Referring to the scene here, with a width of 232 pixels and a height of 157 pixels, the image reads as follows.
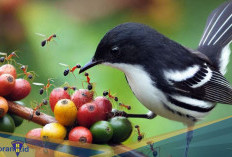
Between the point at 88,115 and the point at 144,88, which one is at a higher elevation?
the point at 144,88

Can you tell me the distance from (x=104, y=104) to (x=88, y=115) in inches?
2.6

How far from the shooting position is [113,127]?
67 centimetres

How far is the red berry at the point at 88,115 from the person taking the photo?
0.63 meters

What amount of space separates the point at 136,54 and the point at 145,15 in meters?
0.23

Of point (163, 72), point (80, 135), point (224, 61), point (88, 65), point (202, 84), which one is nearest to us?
point (80, 135)

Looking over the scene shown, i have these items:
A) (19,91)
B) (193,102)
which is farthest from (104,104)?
(193,102)

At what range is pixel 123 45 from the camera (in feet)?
2.65

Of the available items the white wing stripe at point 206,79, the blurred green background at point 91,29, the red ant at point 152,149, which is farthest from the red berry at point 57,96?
the white wing stripe at point 206,79

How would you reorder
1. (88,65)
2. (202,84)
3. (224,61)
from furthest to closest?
(224,61)
(202,84)
(88,65)

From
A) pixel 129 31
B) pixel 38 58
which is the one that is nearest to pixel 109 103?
pixel 129 31

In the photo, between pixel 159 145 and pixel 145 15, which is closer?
pixel 159 145

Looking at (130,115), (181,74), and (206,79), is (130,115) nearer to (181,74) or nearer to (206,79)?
(181,74)

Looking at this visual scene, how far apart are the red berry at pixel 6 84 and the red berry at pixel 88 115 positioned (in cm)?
12

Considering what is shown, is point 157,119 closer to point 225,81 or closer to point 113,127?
point 225,81
